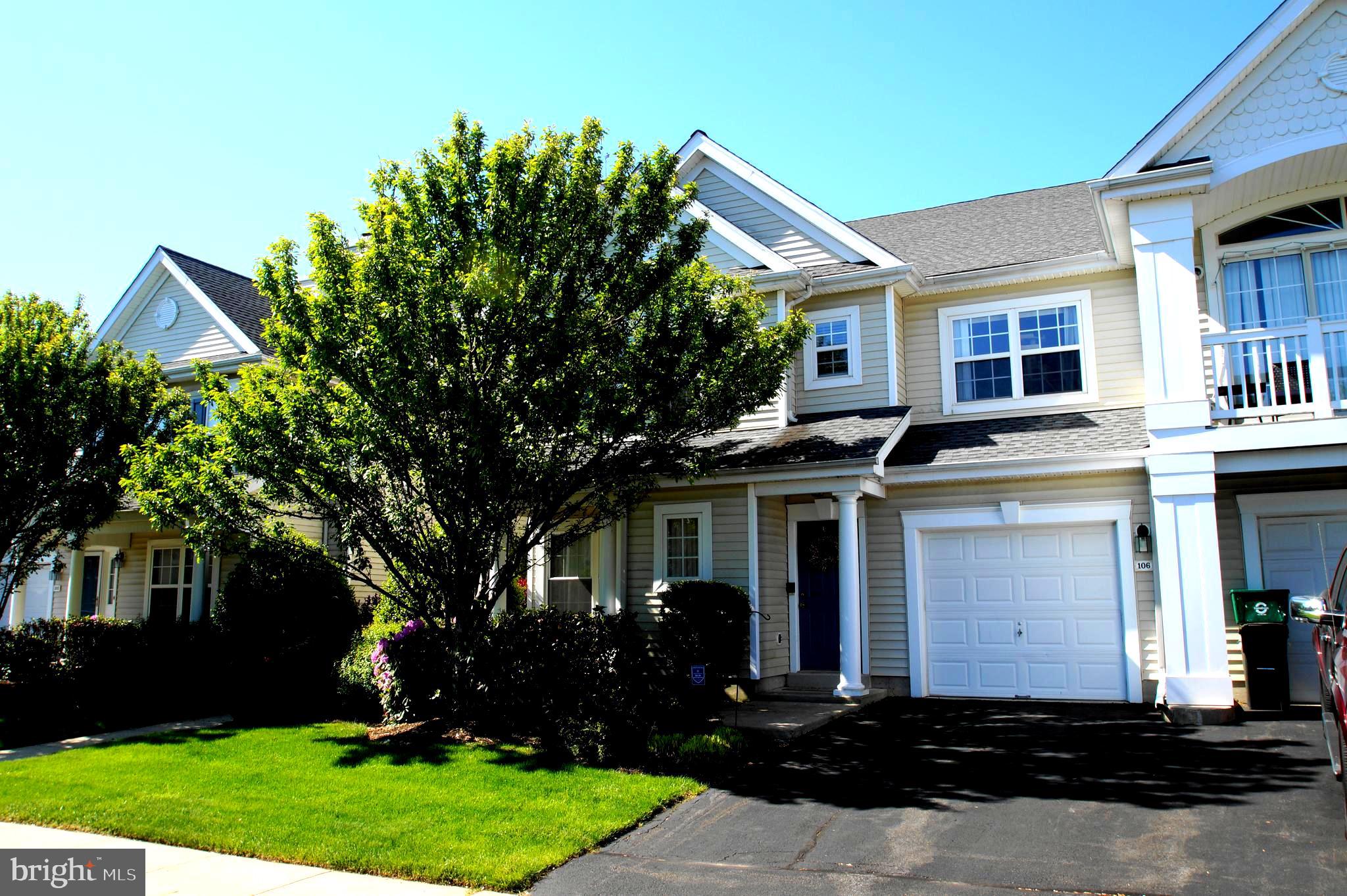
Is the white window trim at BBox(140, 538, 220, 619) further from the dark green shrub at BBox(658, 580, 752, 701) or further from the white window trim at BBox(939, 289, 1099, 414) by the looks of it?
the white window trim at BBox(939, 289, 1099, 414)

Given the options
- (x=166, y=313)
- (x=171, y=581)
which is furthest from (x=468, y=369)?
(x=166, y=313)

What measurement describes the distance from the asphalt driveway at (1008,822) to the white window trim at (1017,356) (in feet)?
16.8

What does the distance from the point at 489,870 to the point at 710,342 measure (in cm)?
674

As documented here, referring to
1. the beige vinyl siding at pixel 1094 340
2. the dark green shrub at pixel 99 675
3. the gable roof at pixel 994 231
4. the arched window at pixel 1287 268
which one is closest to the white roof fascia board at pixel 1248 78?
the arched window at pixel 1287 268

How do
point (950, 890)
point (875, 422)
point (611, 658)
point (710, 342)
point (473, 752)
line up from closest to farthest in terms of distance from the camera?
point (950, 890) → point (473, 752) → point (611, 658) → point (710, 342) → point (875, 422)

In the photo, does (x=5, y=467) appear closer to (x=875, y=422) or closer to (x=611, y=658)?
(x=611, y=658)

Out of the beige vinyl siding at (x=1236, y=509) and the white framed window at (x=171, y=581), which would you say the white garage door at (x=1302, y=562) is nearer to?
the beige vinyl siding at (x=1236, y=509)

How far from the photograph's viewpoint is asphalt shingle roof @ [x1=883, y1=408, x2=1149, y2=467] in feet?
39.7

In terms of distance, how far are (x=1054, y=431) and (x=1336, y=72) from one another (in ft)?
17.3

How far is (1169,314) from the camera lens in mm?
10984

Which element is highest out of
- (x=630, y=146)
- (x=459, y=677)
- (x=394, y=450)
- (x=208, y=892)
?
(x=630, y=146)

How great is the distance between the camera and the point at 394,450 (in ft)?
34.0

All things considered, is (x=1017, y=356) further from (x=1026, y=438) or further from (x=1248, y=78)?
(x=1248, y=78)

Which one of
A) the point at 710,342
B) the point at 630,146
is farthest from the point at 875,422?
the point at 630,146
